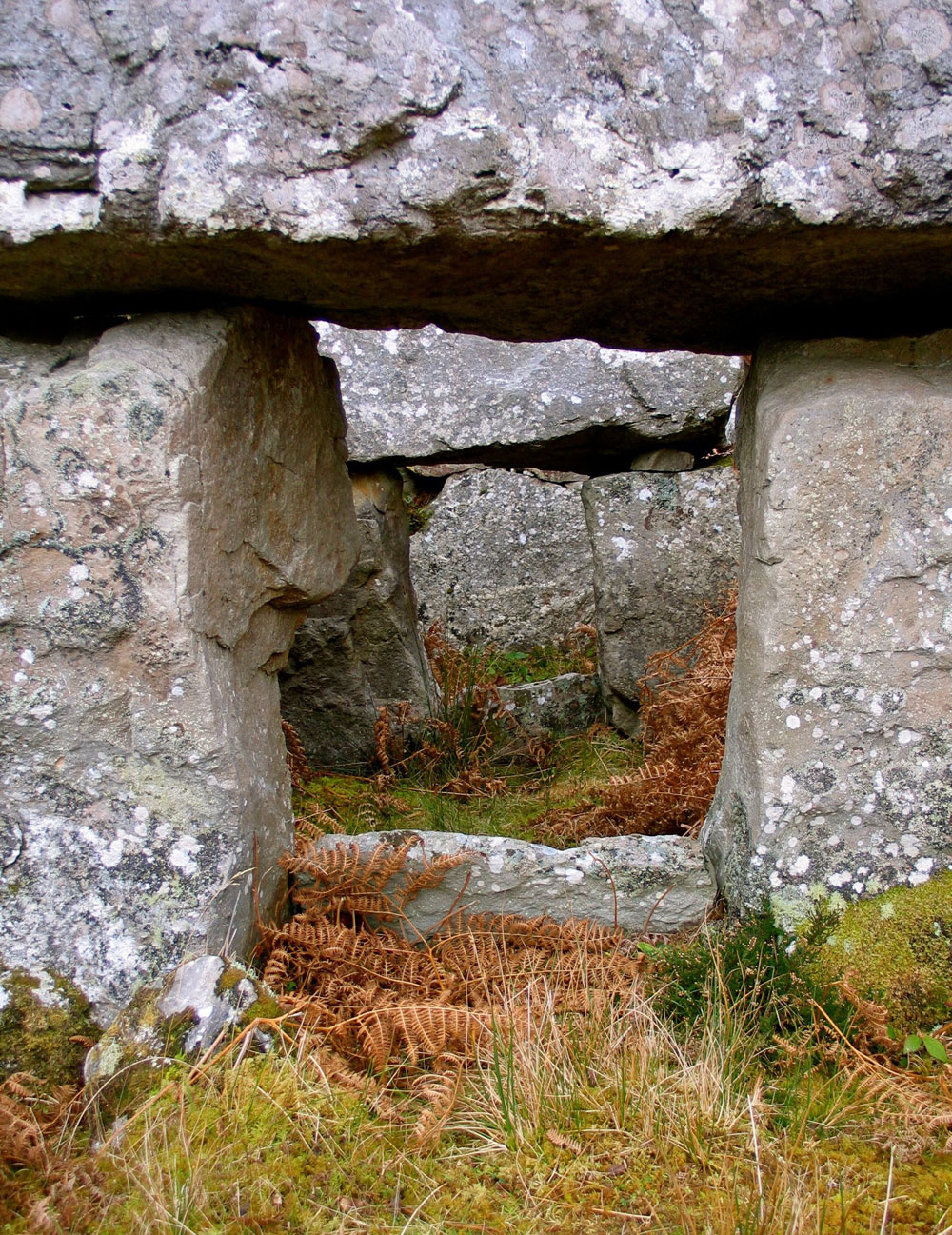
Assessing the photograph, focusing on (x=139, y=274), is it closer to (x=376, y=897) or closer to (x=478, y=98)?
(x=478, y=98)

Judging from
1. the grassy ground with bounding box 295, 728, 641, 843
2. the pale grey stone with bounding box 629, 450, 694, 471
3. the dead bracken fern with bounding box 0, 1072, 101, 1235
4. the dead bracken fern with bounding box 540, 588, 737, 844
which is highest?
the pale grey stone with bounding box 629, 450, 694, 471

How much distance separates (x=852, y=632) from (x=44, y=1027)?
6.44 feet

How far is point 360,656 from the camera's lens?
4.65m

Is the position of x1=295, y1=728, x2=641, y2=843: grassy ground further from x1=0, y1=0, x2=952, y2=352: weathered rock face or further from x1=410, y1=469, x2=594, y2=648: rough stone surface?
x1=410, y1=469, x2=594, y2=648: rough stone surface

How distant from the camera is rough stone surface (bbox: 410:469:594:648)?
6773mm

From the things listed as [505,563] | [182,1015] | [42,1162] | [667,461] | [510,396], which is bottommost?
[42,1162]

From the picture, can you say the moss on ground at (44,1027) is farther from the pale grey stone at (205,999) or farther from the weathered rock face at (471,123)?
the weathered rock face at (471,123)

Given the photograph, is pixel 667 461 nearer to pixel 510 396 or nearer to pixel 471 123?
pixel 510 396

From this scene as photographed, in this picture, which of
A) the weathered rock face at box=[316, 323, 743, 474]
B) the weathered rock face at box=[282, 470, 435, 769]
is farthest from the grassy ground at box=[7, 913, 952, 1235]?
the weathered rock face at box=[316, 323, 743, 474]

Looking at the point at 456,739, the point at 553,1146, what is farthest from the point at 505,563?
the point at 553,1146

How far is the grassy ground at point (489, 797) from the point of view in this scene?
362 cm

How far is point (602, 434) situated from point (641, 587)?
724 mm

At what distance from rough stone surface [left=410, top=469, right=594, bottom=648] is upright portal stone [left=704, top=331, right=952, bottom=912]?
433cm

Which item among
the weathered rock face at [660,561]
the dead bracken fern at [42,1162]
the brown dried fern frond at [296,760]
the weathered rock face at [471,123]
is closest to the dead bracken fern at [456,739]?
the brown dried fern frond at [296,760]
